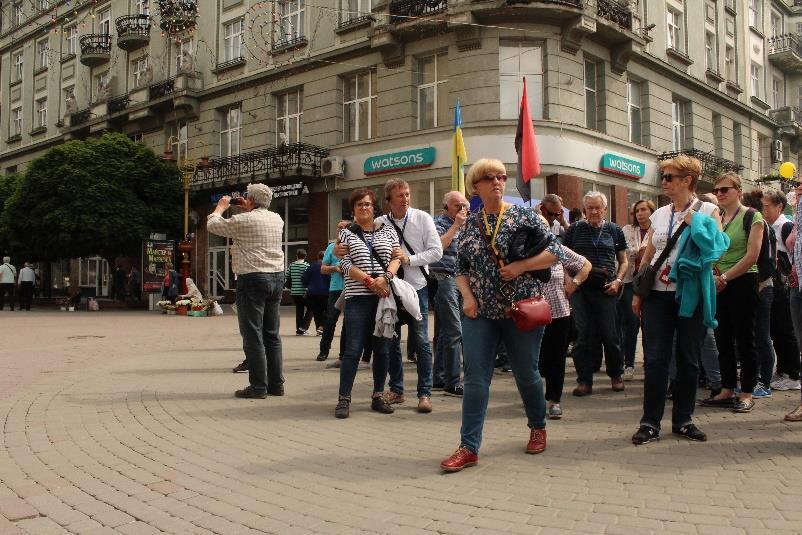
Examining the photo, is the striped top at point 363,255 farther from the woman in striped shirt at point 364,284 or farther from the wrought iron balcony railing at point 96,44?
the wrought iron balcony railing at point 96,44

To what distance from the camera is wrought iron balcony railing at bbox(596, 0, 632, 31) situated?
21.6 meters

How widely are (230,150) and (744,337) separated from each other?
2526cm

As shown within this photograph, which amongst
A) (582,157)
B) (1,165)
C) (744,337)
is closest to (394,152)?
(582,157)

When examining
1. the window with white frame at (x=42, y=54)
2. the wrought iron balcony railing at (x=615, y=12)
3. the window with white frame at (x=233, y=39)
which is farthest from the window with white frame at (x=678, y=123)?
the window with white frame at (x=42, y=54)

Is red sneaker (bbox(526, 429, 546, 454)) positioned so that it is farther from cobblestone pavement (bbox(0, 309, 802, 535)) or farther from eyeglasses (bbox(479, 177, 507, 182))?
eyeglasses (bbox(479, 177, 507, 182))

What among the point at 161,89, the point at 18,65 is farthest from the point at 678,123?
the point at 18,65

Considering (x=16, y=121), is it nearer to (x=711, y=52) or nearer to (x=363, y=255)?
(x=711, y=52)

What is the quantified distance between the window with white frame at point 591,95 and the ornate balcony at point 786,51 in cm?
1667

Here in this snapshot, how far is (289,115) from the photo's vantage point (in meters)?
26.0

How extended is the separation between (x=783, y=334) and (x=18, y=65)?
4643 centimetres

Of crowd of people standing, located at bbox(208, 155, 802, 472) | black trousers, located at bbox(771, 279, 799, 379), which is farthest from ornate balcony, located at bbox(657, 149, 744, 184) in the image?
black trousers, located at bbox(771, 279, 799, 379)

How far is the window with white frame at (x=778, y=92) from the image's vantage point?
1386 inches

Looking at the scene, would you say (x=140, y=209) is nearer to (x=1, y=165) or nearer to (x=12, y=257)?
(x=12, y=257)

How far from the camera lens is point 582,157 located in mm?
21266
